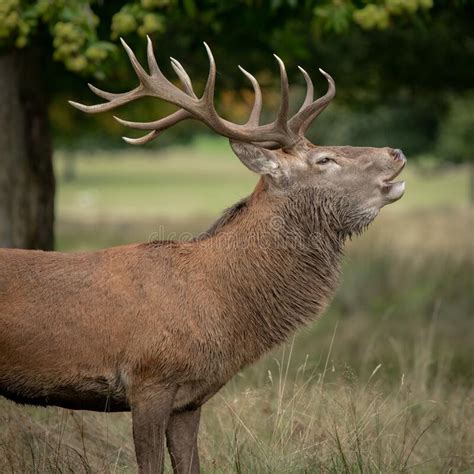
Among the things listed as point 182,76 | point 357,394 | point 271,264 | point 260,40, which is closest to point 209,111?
point 182,76

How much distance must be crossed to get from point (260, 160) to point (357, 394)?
5.67 feet

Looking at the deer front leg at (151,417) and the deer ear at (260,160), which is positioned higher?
the deer ear at (260,160)

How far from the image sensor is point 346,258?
5.82 m

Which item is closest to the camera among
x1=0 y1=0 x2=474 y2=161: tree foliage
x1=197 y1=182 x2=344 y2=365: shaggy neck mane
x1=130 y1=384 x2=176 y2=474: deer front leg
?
x1=130 y1=384 x2=176 y2=474: deer front leg

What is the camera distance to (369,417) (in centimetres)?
565

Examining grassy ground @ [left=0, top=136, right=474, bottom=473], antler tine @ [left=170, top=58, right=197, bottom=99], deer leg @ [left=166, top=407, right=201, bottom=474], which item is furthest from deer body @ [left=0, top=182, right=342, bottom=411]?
antler tine @ [left=170, top=58, right=197, bottom=99]

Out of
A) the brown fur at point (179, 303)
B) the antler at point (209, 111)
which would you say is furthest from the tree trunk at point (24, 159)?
the brown fur at point (179, 303)

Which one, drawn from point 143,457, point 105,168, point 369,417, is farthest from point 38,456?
point 105,168

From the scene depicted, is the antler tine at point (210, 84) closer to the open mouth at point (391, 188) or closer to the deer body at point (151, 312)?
the deer body at point (151, 312)

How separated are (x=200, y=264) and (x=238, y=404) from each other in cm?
152

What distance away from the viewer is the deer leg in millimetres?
5273

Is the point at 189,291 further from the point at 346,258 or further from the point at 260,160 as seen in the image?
the point at 346,258

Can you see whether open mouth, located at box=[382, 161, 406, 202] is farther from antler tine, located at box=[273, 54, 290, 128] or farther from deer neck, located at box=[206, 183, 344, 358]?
antler tine, located at box=[273, 54, 290, 128]

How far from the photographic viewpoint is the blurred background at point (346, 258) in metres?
5.68
